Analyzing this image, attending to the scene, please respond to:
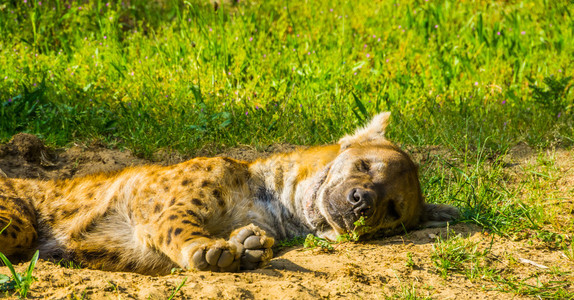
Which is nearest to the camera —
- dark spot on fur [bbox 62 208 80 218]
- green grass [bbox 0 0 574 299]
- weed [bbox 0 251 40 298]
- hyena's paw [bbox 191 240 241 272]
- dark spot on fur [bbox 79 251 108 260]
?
weed [bbox 0 251 40 298]

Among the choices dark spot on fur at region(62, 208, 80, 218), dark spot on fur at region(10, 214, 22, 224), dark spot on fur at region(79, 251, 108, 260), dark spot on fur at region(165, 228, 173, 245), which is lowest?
dark spot on fur at region(79, 251, 108, 260)

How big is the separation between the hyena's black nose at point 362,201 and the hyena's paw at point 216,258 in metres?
1.00

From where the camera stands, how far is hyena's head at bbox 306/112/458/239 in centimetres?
412

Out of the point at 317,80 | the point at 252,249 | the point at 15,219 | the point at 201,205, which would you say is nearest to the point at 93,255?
the point at 15,219

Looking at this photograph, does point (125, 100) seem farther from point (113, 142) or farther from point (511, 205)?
point (511, 205)

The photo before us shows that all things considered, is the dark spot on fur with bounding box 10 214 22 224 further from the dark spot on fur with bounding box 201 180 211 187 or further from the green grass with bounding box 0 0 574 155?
the green grass with bounding box 0 0 574 155

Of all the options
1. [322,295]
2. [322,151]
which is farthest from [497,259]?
[322,151]

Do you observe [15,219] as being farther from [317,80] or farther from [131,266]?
[317,80]

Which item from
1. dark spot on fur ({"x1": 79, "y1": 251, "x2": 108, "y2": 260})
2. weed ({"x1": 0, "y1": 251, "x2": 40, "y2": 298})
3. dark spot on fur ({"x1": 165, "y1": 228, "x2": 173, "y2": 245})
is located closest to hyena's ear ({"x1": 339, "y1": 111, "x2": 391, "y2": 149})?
dark spot on fur ({"x1": 165, "y1": 228, "x2": 173, "y2": 245})

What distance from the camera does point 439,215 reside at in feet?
14.8

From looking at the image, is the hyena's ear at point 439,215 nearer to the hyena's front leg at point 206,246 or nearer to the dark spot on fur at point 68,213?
the hyena's front leg at point 206,246

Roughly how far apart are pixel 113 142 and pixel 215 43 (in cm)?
199

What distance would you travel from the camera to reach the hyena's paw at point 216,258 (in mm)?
3377

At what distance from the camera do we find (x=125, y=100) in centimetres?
655
